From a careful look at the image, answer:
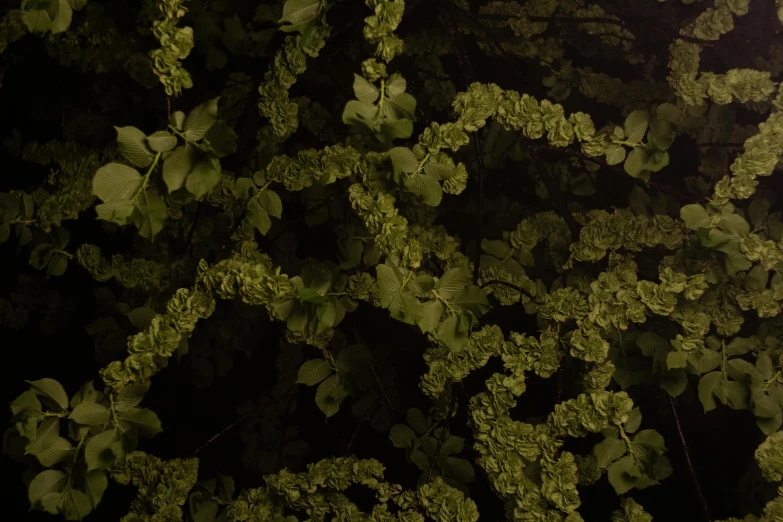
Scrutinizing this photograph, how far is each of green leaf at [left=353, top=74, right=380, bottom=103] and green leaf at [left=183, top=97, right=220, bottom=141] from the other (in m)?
0.20

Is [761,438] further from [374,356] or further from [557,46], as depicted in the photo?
[557,46]

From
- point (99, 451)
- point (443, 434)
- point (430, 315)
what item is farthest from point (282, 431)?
point (430, 315)

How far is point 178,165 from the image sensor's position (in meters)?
0.80

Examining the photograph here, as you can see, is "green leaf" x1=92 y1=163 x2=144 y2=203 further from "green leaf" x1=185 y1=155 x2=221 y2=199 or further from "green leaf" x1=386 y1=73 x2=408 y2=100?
"green leaf" x1=386 y1=73 x2=408 y2=100

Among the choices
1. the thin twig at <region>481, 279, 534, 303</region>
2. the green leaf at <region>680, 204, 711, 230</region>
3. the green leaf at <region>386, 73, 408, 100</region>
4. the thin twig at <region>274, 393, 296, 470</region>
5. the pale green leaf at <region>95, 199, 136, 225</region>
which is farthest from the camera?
the thin twig at <region>274, 393, 296, 470</region>

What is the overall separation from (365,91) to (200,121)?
0.77 ft

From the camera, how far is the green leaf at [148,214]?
2.59ft

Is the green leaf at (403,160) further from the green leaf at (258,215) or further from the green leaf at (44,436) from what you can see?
the green leaf at (44,436)

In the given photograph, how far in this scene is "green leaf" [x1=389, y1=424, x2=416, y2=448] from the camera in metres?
1.20

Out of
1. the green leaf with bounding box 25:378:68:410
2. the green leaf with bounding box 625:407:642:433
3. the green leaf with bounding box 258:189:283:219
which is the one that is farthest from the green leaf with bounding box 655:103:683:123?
the green leaf with bounding box 25:378:68:410

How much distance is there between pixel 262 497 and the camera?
1104 mm

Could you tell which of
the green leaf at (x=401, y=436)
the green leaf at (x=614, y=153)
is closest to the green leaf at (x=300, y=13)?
the green leaf at (x=614, y=153)

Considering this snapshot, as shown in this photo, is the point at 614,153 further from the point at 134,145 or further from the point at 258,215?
the point at 134,145

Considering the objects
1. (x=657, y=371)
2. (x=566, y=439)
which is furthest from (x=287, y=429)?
(x=657, y=371)
